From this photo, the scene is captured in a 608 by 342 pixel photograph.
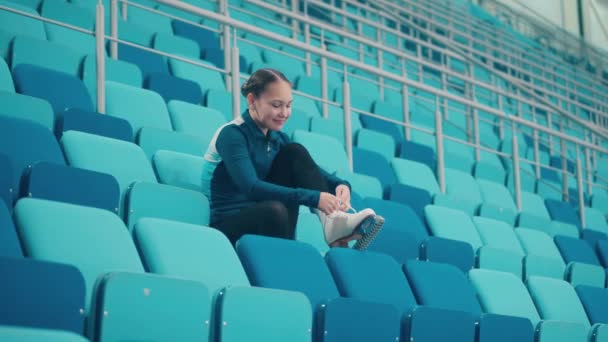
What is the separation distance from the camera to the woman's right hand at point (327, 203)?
102 cm

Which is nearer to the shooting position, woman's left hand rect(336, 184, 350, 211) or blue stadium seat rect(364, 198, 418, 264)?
woman's left hand rect(336, 184, 350, 211)

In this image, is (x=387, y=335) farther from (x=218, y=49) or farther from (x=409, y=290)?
(x=218, y=49)

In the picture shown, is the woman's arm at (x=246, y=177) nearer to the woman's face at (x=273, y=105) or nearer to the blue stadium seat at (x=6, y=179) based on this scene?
the woman's face at (x=273, y=105)

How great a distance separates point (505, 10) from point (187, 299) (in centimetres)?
372

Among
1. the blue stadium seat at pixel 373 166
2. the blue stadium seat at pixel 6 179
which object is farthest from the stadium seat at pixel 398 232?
the blue stadium seat at pixel 6 179

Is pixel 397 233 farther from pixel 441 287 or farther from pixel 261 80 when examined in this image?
pixel 261 80

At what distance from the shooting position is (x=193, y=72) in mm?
1701

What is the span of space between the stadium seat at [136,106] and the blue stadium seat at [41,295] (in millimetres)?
583

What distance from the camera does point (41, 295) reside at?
0.68 m

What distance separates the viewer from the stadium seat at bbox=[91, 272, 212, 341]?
702mm

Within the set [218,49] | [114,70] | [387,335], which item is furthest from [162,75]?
[387,335]

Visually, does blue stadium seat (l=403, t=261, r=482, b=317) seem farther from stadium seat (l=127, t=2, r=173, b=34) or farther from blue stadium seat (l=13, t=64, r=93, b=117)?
stadium seat (l=127, t=2, r=173, b=34)

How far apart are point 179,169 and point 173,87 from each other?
403mm

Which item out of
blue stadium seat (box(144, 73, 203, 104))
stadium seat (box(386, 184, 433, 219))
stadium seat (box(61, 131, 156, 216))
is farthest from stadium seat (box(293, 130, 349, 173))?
stadium seat (box(61, 131, 156, 216))
